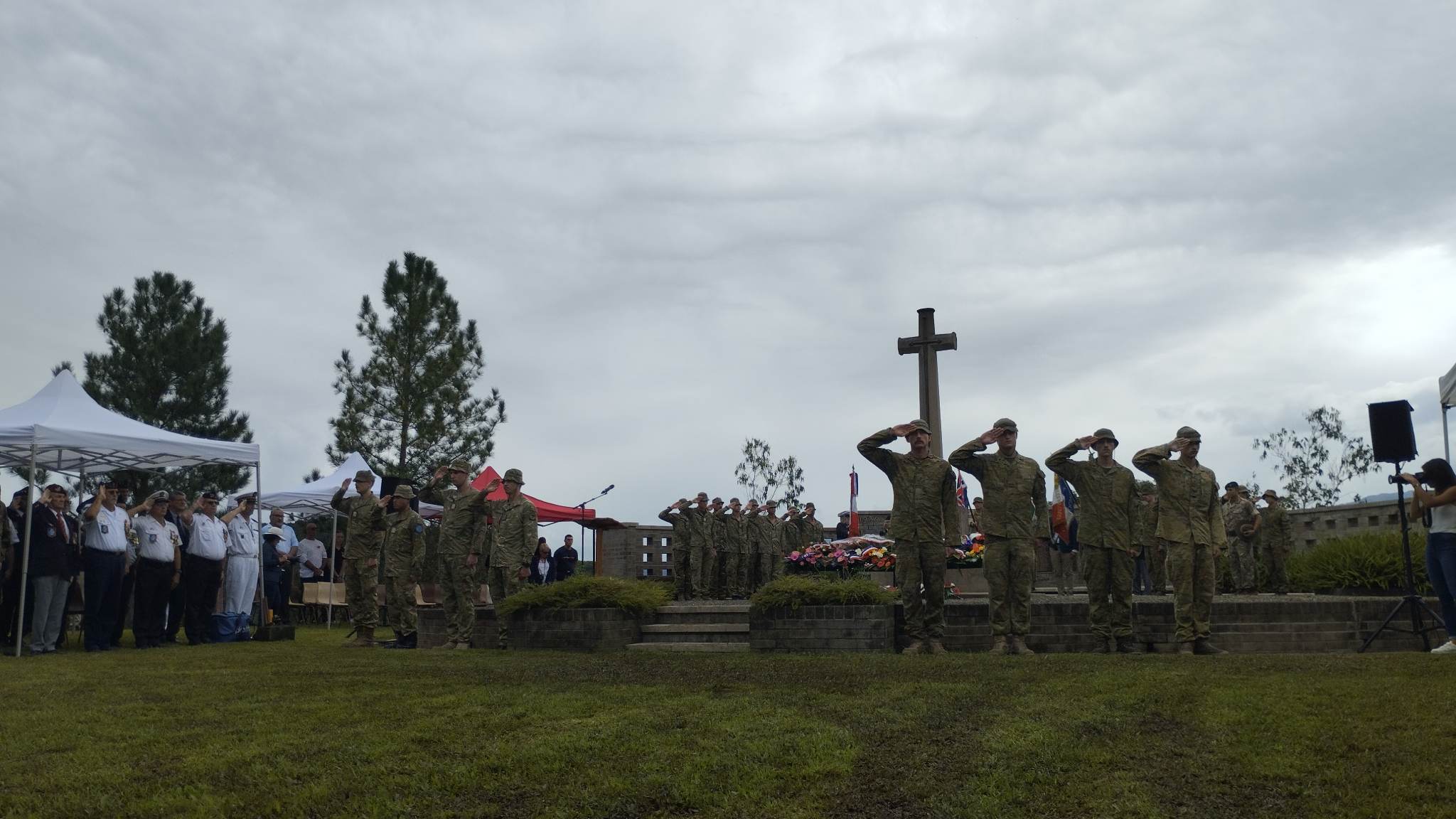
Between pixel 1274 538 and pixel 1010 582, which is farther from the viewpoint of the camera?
pixel 1274 538

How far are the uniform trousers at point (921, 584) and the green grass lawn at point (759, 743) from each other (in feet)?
5.89

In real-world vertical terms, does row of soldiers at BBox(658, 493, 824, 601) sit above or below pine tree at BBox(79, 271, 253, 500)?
below

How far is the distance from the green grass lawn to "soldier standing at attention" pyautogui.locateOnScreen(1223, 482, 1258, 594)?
9.58 meters

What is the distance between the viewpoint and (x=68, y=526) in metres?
12.2

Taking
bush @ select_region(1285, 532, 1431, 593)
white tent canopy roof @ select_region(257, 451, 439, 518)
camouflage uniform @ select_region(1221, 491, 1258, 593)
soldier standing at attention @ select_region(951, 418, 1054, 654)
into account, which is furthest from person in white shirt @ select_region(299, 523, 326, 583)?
bush @ select_region(1285, 532, 1431, 593)

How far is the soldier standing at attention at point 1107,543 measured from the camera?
10.2 metres

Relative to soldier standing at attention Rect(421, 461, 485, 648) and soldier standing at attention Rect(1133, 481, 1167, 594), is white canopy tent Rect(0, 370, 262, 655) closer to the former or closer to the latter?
soldier standing at attention Rect(421, 461, 485, 648)

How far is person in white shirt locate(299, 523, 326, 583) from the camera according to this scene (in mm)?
21516

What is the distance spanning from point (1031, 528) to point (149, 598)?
9280 mm

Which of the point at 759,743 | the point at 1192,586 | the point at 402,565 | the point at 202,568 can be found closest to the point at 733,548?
the point at 402,565

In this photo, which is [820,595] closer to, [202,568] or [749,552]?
[202,568]

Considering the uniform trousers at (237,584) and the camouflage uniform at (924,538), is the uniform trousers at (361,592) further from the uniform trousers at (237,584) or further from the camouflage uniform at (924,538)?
the camouflage uniform at (924,538)

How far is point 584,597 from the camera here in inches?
450

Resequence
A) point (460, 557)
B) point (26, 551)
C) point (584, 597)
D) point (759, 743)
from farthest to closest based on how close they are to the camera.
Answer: point (460, 557) → point (584, 597) → point (26, 551) → point (759, 743)
